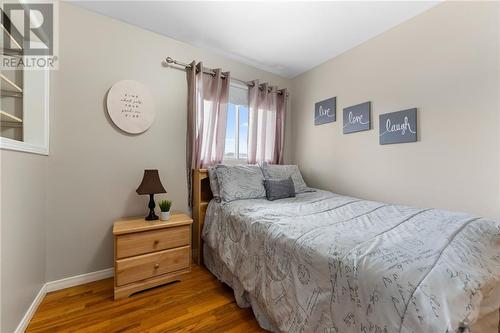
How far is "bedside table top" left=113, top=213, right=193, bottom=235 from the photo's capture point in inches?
64.4

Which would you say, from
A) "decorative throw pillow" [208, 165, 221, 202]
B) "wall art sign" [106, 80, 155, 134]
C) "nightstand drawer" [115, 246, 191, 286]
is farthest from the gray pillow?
"wall art sign" [106, 80, 155, 134]

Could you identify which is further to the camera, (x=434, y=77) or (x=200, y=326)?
(x=434, y=77)

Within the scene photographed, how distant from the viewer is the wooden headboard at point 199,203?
2199 millimetres

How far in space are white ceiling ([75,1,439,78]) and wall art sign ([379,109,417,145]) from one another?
0.90m

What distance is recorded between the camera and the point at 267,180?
2279 mm

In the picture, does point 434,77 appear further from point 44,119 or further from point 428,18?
point 44,119

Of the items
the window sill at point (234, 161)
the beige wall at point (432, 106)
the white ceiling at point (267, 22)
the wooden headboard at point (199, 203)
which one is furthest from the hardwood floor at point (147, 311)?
the white ceiling at point (267, 22)

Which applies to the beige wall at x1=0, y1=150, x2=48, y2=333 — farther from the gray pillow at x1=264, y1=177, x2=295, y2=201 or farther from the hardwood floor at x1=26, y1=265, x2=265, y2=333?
the gray pillow at x1=264, y1=177, x2=295, y2=201

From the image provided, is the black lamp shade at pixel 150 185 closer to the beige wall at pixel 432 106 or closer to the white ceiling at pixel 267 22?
the white ceiling at pixel 267 22

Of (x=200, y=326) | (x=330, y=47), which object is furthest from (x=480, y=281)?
(x=330, y=47)

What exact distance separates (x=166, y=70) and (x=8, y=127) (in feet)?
4.39

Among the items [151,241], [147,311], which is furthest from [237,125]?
[147,311]
